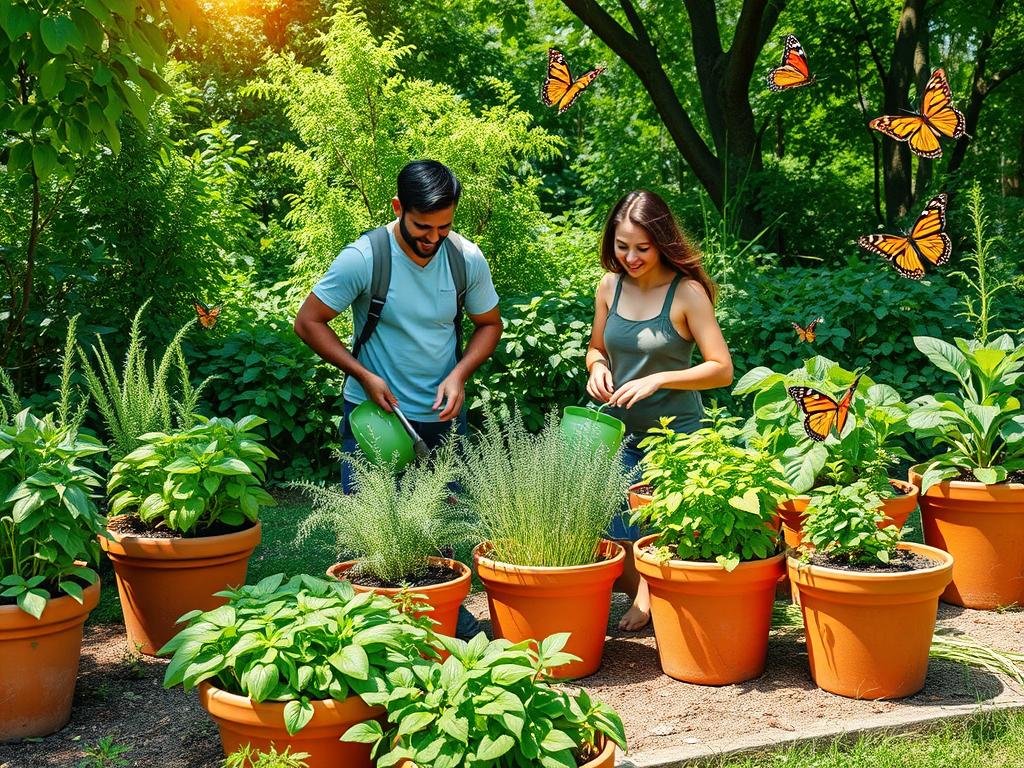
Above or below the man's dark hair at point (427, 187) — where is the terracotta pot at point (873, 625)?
below

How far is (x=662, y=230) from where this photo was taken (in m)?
3.59

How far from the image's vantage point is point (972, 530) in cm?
389

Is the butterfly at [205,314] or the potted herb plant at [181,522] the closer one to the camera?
the potted herb plant at [181,522]

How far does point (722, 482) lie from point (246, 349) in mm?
3738

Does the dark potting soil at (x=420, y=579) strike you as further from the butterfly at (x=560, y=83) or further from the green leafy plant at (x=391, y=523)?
the butterfly at (x=560, y=83)

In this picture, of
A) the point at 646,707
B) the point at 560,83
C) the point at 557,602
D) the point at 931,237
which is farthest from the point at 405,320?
the point at 560,83

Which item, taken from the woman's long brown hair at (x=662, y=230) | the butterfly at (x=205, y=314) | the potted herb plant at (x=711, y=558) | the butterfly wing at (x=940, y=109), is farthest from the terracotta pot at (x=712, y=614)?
the butterfly wing at (x=940, y=109)

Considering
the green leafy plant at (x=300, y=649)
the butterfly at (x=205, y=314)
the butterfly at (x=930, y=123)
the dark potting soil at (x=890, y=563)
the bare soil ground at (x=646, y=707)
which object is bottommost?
the bare soil ground at (x=646, y=707)

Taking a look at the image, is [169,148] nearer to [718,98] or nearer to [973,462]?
[973,462]

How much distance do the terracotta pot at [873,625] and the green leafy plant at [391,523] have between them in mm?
1116

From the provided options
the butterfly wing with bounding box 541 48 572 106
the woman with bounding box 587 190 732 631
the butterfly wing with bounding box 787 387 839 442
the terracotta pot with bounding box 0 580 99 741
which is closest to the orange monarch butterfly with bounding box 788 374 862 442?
the butterfly wing with bounding box 787 387 839 442

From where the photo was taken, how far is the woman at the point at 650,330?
356 cm

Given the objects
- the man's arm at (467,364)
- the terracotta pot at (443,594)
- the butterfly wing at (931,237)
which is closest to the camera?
the terracotta pot at (443,594)

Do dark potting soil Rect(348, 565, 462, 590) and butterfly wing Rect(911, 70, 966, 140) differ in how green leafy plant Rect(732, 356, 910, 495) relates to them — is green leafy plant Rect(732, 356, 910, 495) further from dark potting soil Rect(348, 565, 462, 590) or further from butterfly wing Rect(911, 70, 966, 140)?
butterfly wing Rect(911, 70, 966, 140)
